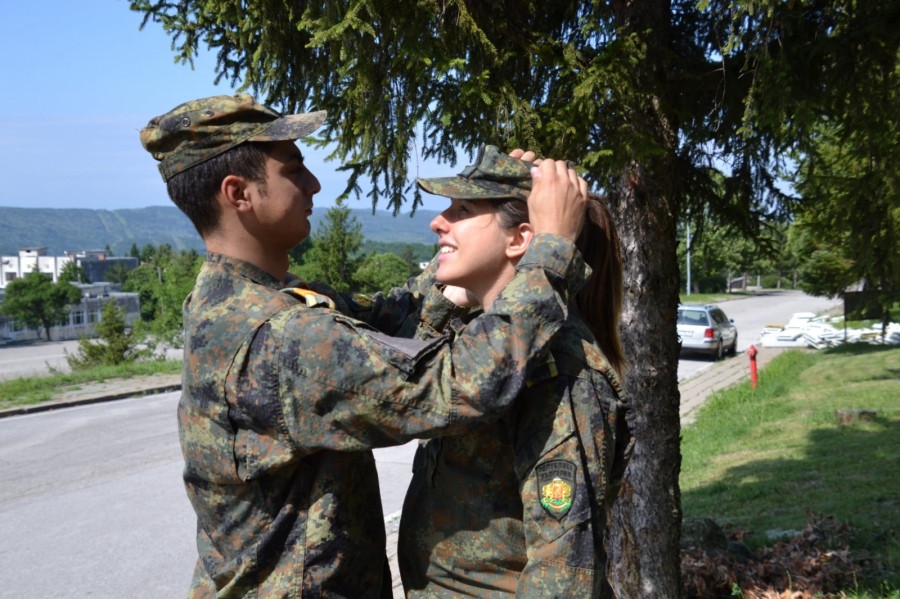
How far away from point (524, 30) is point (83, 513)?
663 cm

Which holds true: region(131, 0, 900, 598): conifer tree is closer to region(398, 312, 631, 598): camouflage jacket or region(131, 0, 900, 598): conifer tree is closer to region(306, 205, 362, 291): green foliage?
region(398, 312, 631, 598): camouflage jacket

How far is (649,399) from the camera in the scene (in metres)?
4.13

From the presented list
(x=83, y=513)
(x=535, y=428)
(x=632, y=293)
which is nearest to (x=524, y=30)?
(x=632, y=293)

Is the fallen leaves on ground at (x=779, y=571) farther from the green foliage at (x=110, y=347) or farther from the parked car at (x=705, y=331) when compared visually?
the green foliage at (x=110, y=347)

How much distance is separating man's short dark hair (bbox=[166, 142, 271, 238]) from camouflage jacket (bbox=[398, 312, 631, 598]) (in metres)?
0.77

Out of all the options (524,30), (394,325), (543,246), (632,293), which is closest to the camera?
(543,246)

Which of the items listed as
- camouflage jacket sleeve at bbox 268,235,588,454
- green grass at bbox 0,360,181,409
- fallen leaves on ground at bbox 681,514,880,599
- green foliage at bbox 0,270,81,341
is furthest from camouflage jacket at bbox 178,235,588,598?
green foliage at bbox 0,270,81,341

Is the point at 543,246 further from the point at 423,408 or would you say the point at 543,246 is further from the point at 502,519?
the point at 502,519

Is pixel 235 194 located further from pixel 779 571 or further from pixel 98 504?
pixel 98 504

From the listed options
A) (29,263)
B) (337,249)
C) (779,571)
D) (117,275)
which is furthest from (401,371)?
(29,263)

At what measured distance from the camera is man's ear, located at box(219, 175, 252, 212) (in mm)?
2018

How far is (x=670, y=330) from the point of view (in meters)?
4.12

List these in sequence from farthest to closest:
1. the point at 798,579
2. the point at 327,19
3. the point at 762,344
→ the point at 762,344 < the point at 798,579 < the point at 327,19

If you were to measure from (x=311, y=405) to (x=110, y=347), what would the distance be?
2150 cm
